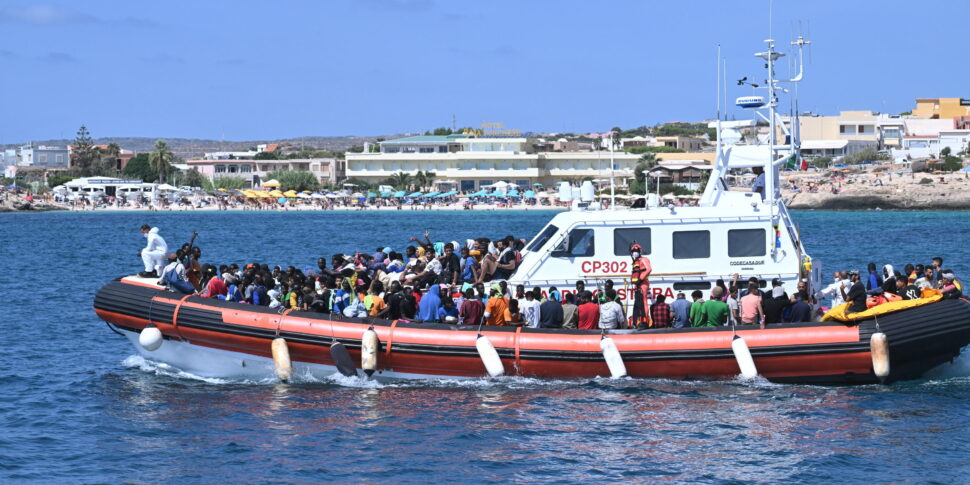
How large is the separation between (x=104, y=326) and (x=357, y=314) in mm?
10035

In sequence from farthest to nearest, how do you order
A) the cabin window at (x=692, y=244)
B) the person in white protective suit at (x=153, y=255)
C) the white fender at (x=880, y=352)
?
the person in white protective suit at (x=153, y=255) < the cabin window at (x=692, y=244) < the white fender at (x=880, y=352)

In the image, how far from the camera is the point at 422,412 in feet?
49.6

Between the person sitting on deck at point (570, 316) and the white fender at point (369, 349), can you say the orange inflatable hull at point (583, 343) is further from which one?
the person sitting on deck at point (570, 316)

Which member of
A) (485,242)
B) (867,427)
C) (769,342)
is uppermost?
(485,242)

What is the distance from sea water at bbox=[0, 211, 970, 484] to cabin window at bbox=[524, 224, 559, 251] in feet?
7.48

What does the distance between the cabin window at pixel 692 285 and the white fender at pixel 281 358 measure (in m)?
5.55

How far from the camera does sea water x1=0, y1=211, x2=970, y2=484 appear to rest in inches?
510

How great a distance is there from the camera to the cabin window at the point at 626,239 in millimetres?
16984

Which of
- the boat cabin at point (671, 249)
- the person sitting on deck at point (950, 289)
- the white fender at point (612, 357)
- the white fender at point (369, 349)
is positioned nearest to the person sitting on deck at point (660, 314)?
the white fender at point (612, 357)

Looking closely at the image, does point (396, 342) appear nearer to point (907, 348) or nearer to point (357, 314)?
point (357, 314)

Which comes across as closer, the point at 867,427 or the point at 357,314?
the point at 867,427

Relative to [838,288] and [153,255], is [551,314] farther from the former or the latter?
[153,255]

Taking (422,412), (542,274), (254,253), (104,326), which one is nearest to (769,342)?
(542,274)

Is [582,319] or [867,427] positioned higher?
[582,319]
